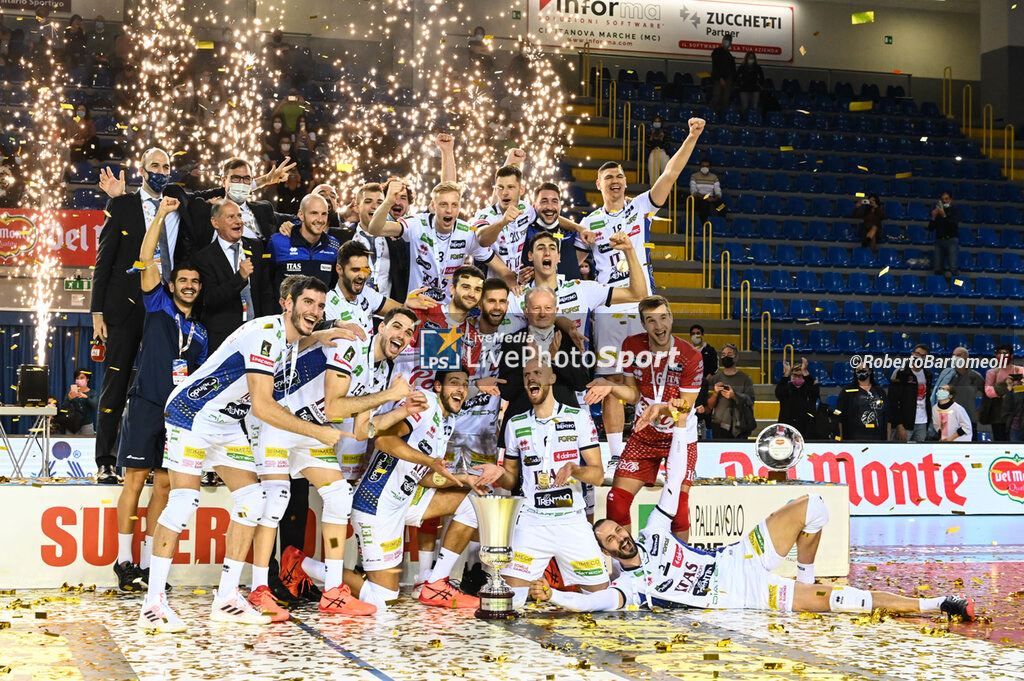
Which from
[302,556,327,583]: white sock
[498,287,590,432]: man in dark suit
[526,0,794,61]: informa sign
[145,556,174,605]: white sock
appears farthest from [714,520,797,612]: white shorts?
[526,0,794,61]: informa sign

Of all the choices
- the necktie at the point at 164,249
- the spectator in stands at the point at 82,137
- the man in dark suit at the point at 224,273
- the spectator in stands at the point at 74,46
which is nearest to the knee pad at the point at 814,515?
the man in dark suit at the point at 224,273

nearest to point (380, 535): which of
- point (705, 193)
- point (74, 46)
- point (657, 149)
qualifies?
point (657, 149)

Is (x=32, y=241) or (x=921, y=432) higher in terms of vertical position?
(x=32, y=241)

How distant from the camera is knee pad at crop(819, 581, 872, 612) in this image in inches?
274

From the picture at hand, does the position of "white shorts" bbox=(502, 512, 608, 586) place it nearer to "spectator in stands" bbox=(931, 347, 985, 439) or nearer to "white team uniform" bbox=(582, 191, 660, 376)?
"white team uniform" bbox=(582, 191, 660, 376)

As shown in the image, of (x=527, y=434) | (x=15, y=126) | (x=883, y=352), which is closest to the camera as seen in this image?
(x=527, y=434)

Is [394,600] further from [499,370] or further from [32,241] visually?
[32,241]

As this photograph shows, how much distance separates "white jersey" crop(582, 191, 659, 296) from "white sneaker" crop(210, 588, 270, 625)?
13.9 feet

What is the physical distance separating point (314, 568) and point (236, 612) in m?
0.97

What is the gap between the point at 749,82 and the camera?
24781 millimetres

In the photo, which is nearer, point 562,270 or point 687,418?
point 687,418

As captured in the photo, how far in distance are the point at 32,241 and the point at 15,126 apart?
300 cm

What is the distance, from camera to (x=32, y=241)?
57.0ft

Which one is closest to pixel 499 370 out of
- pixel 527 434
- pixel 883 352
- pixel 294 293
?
pixel 527 434
